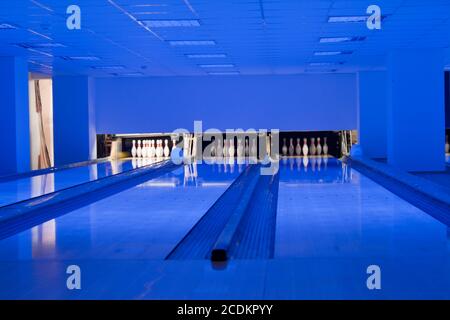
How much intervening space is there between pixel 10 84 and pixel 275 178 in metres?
4.78

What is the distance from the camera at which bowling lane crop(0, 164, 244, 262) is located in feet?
13.2

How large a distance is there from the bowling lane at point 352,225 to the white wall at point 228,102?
6077mm

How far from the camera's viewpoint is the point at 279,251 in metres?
3.91

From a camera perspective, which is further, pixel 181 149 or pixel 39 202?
pixel 181 149

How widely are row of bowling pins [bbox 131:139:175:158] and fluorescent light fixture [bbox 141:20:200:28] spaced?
758 cm

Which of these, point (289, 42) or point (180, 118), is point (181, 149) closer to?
point (180, 118)

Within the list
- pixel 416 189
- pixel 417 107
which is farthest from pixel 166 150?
pixel 416 189

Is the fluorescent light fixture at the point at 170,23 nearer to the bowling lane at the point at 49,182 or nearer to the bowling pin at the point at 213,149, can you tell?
the bowling lane at the point at 49,182

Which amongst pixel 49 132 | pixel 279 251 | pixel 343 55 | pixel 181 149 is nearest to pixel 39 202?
pixel 279 251

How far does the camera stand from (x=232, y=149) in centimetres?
1492

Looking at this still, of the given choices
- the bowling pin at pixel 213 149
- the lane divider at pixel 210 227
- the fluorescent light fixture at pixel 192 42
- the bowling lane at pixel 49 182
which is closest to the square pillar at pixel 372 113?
the bowling pin at pixel 213 149

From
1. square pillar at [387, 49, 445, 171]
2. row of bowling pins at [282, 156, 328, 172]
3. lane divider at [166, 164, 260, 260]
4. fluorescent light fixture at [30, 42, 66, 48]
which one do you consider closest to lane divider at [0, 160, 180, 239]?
lane divider at [166, 164, 260, 260]

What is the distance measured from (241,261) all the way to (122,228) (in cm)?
169

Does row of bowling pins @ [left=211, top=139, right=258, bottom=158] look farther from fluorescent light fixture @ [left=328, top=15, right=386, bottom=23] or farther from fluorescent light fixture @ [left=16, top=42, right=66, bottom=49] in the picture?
fluorescent light fixture @ [left=328, top=15, right=386, bottom=23]
